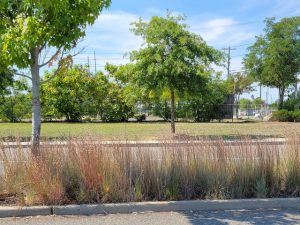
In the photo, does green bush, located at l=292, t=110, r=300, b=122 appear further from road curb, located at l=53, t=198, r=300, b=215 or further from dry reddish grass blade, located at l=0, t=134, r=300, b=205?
road curb, located at l=53, t=198, r=300, b=215

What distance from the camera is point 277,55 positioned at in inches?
1391

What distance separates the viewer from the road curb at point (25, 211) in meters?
5.87

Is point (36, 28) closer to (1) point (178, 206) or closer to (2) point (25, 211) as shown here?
(2) point (25, 211)

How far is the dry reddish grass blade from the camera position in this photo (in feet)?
20.6

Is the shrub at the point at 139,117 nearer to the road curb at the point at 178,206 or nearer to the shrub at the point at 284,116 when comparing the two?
the shrub at the point at 284,116

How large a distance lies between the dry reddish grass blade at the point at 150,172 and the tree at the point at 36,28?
0.48 m

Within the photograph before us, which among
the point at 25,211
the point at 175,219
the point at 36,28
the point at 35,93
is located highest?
the point at 36,28

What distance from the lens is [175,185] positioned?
6.55 metres

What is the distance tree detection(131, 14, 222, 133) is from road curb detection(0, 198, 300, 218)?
11803 millimetres

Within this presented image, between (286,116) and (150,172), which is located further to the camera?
(286,116)

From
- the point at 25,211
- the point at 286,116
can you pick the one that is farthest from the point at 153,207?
the point at 286,116

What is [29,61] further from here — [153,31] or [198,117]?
[198,117]

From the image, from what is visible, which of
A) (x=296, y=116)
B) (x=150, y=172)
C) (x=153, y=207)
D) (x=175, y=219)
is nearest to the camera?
(x=175, y=219)

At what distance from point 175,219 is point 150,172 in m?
1.00
